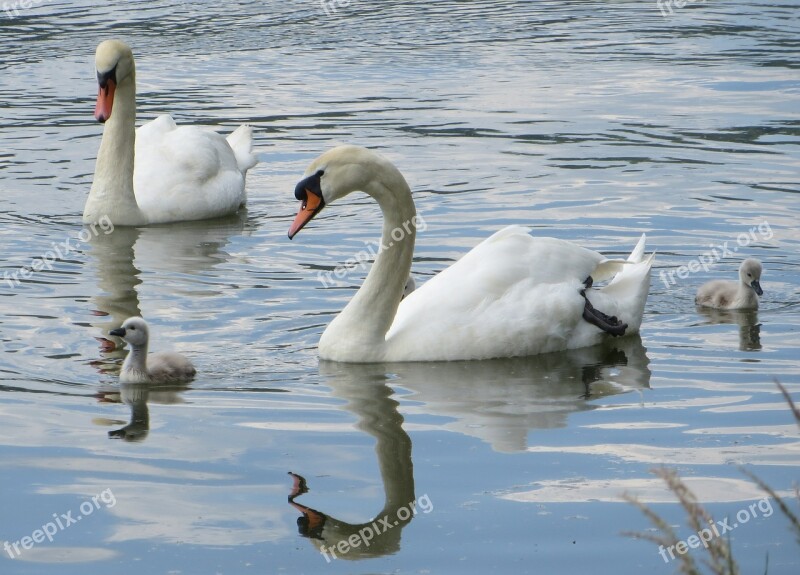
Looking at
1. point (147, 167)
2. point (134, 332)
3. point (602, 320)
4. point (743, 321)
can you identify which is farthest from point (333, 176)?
point (147, 167)

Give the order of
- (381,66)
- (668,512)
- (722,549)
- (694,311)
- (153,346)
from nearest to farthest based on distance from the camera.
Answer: (722,549)
(668,512)
(153,346)
(694,311)
(381,66)

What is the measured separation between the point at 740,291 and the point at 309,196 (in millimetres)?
3166

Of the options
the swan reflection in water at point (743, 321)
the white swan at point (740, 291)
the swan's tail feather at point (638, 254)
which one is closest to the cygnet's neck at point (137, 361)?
the swan's tail feather at point (638, 254)

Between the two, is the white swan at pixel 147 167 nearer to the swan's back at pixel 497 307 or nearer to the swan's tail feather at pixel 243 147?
the swan's tail feather at pixel 243 147

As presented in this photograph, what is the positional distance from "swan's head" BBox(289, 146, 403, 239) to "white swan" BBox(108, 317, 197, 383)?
0.96m

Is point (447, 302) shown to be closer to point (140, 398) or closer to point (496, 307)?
point (496, 307)

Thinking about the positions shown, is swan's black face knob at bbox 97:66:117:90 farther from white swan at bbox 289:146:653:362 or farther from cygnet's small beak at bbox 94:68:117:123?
white swan at bbox 289:146:653:362

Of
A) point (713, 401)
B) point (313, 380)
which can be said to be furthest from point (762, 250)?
point (313, 380)

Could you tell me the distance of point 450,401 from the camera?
324 inches

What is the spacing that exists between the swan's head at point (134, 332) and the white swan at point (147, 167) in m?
4.59

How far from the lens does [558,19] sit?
23.1m

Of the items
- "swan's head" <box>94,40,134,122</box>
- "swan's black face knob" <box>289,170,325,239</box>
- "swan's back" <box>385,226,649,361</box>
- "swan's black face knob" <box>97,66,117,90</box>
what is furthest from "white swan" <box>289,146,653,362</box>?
"swan's black face knob" <box>97,66,117,90</box>

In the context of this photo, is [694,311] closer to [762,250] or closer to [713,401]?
[762,250]

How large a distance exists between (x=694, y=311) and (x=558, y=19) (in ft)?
44.4
